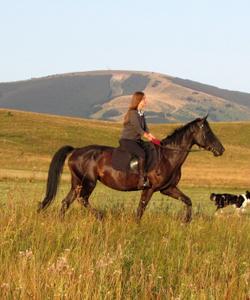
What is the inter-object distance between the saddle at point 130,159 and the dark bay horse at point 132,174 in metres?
0.11

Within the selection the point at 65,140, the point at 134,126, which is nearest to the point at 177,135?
the point at 134,126

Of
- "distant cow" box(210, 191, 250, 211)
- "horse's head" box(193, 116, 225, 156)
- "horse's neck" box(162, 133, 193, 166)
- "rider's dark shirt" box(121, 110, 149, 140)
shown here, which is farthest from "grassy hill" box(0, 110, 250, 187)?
"rider's dark shirt" box(121, 110, 149, 140)

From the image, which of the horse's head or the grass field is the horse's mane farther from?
the grass field

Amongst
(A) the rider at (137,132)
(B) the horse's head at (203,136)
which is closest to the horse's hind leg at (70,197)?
(A) the rider at (137,132)

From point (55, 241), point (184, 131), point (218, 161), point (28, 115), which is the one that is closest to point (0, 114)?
point (28, 115)

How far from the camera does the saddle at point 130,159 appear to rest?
1436 cm

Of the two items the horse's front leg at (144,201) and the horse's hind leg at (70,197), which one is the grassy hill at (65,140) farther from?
the horse's front leg at (144,201)

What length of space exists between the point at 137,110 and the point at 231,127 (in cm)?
8522

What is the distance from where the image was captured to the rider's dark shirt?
44.7ft

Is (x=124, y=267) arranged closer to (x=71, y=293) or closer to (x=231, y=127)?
(x=71, y=293)

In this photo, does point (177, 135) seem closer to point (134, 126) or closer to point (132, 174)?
point (132, 174)

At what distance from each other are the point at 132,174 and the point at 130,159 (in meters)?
0.40

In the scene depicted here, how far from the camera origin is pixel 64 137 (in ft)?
255

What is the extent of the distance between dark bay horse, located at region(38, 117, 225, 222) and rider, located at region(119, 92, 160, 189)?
0.30 meters
